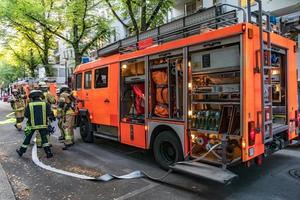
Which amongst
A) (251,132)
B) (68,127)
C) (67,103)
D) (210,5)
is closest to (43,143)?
(68,127)

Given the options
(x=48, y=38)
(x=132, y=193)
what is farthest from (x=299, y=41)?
(x=48, y=38)

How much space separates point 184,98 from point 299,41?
9.07 metres

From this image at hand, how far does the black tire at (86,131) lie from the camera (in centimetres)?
914

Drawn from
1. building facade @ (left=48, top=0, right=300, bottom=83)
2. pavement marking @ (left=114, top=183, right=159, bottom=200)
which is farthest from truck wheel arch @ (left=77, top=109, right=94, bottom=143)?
pavement marking @ (left=114, top=183, right=159, bottom=200)

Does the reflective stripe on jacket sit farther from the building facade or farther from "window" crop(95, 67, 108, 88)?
the building facade

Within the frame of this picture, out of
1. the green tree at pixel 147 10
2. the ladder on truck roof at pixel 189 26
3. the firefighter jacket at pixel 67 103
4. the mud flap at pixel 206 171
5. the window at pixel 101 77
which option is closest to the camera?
the mud flap at pixel 206 171

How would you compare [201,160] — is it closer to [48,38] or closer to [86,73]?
[86,73]

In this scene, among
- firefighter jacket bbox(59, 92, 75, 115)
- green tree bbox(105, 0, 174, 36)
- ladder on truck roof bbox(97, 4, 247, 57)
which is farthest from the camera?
green tree bbox(105, 0, 174, 36)

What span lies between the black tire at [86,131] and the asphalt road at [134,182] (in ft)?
4.39

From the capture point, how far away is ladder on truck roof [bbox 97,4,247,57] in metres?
5.17

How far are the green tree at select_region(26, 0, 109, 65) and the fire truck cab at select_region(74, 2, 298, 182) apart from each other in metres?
11.3

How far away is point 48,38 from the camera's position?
2603cm

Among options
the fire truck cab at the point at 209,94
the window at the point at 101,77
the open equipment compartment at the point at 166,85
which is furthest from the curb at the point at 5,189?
the window at the point at 101,77

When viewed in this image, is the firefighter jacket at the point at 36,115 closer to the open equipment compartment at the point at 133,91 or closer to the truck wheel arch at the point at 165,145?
the open equipment compartment at the point at 133,91
